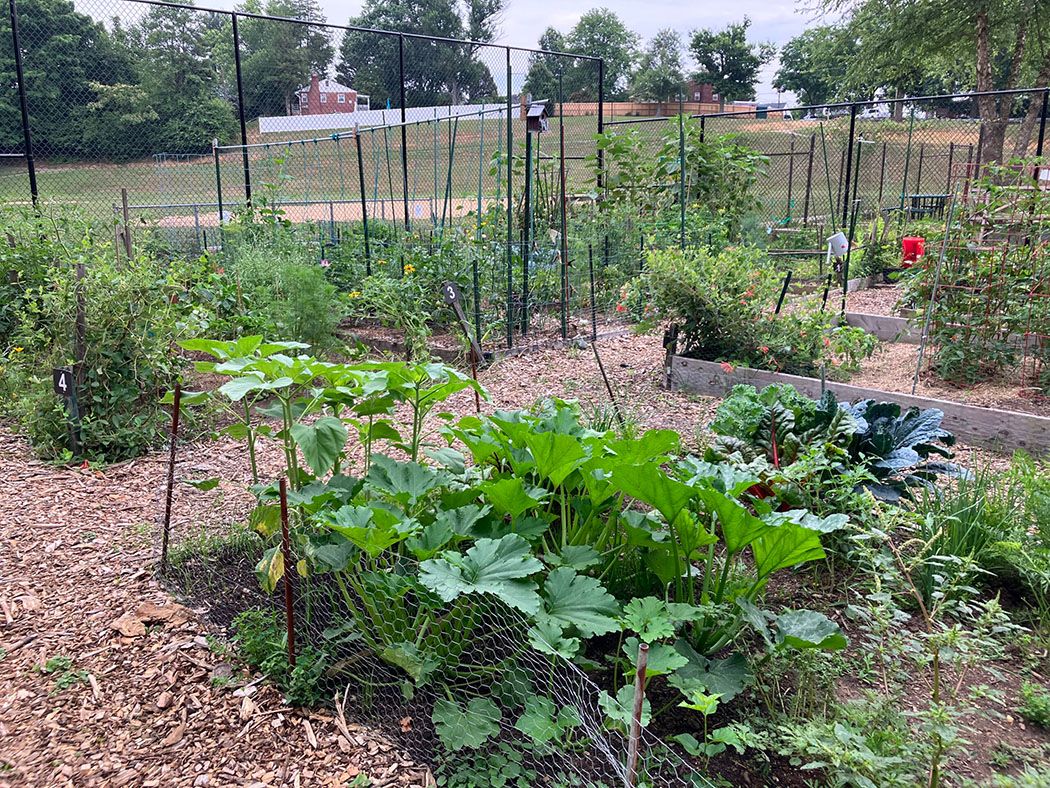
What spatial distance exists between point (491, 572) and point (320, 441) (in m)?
0.68

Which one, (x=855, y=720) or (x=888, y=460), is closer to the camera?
(x=855, y=720)

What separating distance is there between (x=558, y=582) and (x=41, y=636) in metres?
1.77

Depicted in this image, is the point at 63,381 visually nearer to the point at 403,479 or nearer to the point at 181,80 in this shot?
the point at 403,479

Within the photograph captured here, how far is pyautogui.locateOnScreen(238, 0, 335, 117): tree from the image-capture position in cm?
904

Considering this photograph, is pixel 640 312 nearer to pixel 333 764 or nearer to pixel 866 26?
pixel 333 764

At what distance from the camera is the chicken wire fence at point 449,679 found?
1750mm

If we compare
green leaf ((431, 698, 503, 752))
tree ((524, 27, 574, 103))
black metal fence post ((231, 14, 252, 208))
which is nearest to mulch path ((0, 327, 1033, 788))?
green leaf ((431, 698, 503, 752))

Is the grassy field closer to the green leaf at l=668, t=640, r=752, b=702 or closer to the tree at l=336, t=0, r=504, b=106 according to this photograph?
the tree at l=336, t=0, r=504, b=106

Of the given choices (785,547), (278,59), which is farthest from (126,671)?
(278,59)

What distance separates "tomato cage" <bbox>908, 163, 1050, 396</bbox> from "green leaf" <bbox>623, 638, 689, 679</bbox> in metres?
4.11

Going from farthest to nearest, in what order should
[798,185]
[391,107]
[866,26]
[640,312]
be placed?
[798,185] → [866,26] → [391,107] → [640,312]

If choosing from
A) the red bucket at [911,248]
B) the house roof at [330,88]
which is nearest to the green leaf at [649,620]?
the red bucket at [911,248]

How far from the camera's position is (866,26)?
18234 millimetres

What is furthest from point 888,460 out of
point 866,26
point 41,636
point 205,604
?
point 866,26
